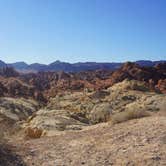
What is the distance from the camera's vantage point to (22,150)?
10.8 meters

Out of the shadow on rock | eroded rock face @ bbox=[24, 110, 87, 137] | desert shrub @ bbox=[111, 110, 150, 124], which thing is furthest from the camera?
eroded rock face @ bbox=[24, 110, 87, 137]

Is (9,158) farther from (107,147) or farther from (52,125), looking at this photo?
(52,125)

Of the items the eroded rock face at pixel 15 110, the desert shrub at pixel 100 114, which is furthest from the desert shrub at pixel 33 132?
the eroded rock face at pixel 15 110

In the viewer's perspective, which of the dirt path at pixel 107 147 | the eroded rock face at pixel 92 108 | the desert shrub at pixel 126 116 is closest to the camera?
the dirt path at pixel 107 147

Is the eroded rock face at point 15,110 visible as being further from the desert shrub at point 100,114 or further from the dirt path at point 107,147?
the dirt path at point 107,147

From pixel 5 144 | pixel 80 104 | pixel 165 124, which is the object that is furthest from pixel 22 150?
pixel 80 104

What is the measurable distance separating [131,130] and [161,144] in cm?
182

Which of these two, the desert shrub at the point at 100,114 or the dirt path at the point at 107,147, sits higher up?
the dirt path at the point at 107,147

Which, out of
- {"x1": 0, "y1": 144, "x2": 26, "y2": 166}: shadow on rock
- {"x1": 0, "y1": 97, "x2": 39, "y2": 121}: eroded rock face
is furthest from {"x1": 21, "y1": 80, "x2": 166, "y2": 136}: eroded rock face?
{"x1": 0, "y1": 144, "x2": 26, "y2": 166}: shadow on rock

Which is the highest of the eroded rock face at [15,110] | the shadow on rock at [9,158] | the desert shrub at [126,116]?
the desert shrub at [126,116]

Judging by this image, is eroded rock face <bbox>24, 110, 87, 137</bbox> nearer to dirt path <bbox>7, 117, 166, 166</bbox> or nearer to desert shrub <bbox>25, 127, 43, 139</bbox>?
desert shrub <bbox>25, 127, 43, 139</bbox>

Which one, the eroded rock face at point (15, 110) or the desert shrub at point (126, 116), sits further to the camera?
the eroded rock face at point (15, 110)

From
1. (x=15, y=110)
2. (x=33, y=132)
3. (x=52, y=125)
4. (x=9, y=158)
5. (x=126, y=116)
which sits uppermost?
(x=126, y=116)

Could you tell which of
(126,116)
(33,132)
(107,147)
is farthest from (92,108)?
(107,147)
